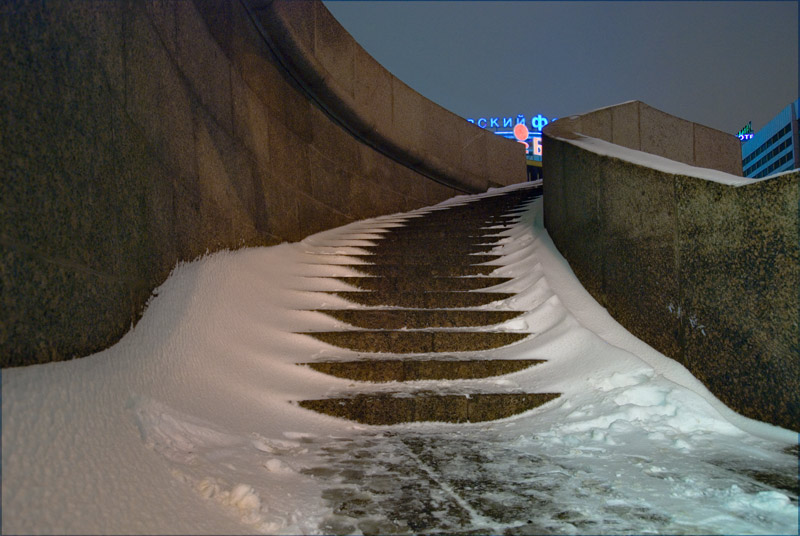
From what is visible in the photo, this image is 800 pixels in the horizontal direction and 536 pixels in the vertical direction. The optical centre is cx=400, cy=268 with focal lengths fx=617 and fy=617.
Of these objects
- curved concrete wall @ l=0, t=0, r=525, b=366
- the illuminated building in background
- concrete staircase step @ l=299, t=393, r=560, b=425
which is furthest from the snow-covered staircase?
the illuminated building in background

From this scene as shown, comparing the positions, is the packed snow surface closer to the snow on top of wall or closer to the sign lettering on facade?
the snow on top of wall

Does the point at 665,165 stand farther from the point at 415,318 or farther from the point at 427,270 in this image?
the point at 427,270

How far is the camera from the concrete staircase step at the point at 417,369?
3.94 m

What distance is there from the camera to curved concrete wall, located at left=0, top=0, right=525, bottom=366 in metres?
2.03

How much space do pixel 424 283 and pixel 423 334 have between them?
1.10 meters

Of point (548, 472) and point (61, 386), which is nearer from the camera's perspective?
point (61, 386)

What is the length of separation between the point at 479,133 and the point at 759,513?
10738 millimetres

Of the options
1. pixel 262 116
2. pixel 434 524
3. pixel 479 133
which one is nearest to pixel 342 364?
pixel 434 524

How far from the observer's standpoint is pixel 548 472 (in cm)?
249

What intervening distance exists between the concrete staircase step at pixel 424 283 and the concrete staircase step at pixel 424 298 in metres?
0.25

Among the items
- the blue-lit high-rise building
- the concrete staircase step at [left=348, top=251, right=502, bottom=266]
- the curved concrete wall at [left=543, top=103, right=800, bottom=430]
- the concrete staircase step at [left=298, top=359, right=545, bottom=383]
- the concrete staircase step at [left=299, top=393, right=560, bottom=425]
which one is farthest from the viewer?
the blue-lit high-rise building

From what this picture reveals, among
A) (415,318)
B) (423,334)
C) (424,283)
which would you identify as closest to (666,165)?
(423,334)

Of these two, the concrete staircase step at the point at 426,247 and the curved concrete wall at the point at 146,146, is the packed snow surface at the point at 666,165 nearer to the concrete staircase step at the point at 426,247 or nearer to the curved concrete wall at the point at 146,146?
the concrete staircase step at the point at 426,247

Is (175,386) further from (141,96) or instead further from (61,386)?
(141,96)
